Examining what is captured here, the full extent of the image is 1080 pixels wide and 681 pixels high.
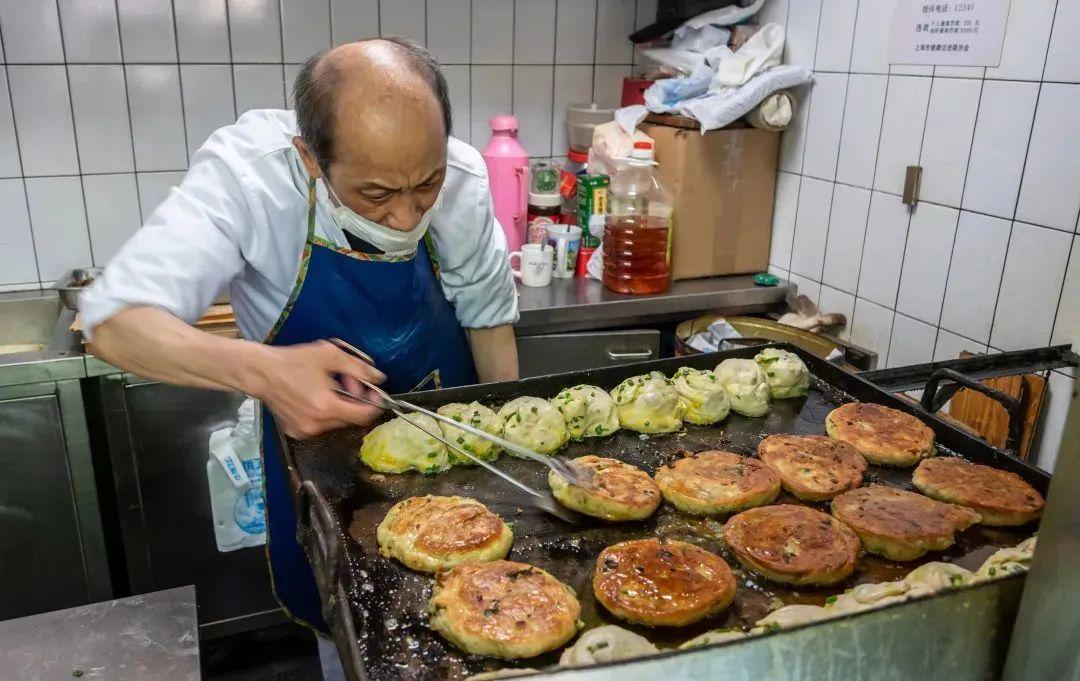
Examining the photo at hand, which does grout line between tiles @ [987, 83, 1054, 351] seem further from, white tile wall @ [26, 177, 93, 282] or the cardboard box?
Answer: white tile wall @ [26, 177, 93, 282]

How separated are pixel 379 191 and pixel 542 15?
1.92 m

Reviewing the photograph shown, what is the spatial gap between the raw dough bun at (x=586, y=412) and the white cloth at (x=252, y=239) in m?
0.36

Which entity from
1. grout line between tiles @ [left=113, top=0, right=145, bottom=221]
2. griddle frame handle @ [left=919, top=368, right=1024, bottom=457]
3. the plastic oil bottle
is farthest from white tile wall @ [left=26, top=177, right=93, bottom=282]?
griddle frame handle @ [left=919, top=368, right=1024, bottom=457]

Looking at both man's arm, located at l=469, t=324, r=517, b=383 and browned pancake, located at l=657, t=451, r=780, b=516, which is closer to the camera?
browned pancake, located at l=657, t=451, r=780, b=516

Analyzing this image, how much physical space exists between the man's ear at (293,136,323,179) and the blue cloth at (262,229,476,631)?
0.18m

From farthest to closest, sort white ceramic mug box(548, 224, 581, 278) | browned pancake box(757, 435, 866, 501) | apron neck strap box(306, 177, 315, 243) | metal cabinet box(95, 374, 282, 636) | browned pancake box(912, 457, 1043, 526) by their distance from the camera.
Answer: white ceramic mug box(548, 224, 581, 278)
metal cabinet box(95, 374, 282, 636)
apron neck strap box(306, 177, 315, 243)
browned pancake box(757, 435, 866, 501)
browned pancake box(912, 457, 1043, 526)

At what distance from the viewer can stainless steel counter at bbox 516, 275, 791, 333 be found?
2.61 metres

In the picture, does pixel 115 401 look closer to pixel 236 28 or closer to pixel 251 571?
pixel 251 571

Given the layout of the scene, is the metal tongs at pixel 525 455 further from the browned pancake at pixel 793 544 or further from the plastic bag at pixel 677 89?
the plastic bag at pixel 677 89

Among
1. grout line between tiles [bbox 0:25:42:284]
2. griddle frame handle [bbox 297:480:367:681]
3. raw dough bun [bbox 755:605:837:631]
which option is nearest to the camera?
griddle frame handle [bbox 297:480:367:681]

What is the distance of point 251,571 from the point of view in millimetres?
2652

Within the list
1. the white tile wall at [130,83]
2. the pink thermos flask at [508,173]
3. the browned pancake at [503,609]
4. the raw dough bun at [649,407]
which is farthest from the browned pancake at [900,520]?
the pink thermos flask at [508,173]

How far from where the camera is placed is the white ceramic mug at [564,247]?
2912mm

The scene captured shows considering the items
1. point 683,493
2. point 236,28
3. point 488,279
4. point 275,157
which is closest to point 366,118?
point 275,157
